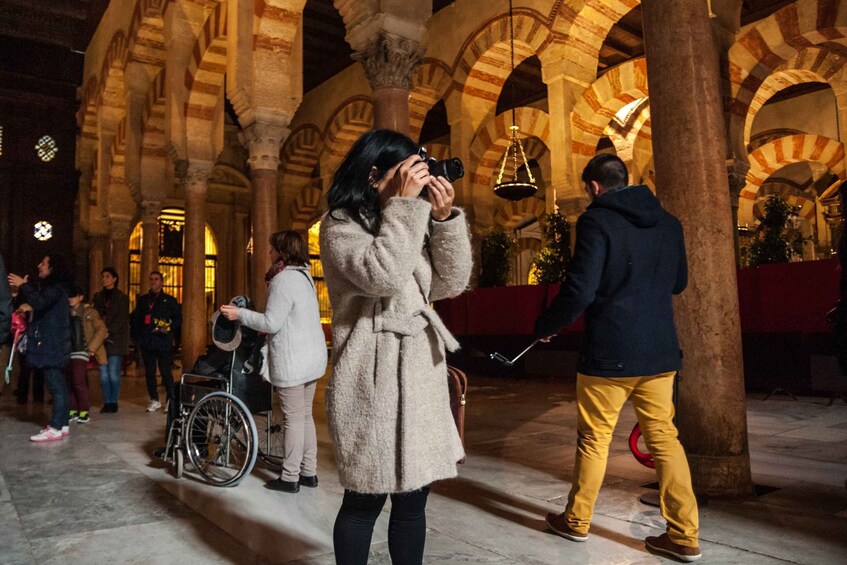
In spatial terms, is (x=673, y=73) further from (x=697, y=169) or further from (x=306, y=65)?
(x=306, y=65)

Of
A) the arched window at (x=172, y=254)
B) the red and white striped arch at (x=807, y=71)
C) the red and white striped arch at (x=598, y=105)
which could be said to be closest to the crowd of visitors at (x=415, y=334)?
the red and white striped arch at (x=598, y=105)

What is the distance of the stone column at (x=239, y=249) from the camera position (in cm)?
1919

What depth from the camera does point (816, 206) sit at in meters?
15.6

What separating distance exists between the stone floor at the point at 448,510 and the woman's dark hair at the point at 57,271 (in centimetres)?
121

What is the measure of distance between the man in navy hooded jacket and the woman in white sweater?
1.38 metres

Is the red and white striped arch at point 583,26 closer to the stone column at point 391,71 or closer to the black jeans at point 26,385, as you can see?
the stone column at point 391,71

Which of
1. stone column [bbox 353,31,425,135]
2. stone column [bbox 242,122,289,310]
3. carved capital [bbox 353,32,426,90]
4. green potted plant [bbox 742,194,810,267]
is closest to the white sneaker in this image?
stone column [bbox 242,122,289,310]

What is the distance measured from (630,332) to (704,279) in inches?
34.6

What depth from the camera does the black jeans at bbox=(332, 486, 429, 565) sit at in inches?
55.4

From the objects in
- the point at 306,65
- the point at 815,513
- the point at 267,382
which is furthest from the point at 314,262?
the point at 815,513

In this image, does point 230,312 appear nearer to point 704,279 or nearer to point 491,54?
point 704,279

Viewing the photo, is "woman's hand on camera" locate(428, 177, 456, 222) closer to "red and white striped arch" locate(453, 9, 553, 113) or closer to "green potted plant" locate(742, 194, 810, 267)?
"green potted plant" locate(742, 194, 810, 267)

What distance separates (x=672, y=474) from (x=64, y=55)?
19.3m

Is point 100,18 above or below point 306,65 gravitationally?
above
